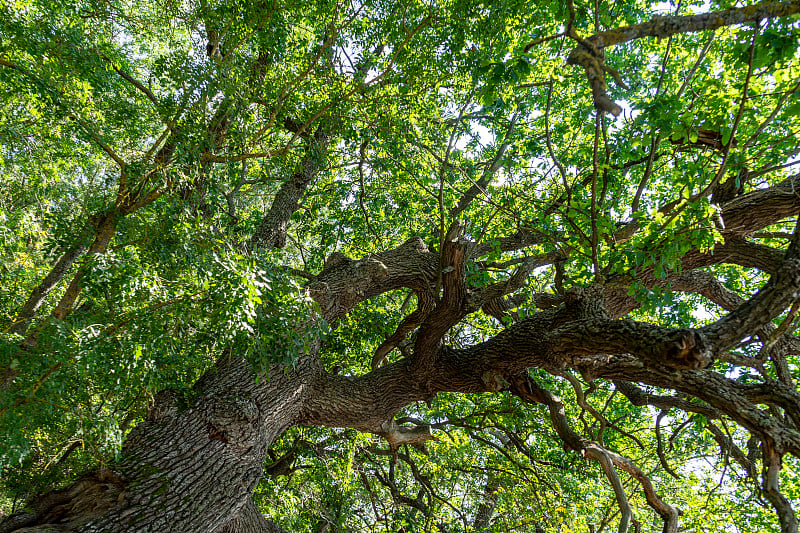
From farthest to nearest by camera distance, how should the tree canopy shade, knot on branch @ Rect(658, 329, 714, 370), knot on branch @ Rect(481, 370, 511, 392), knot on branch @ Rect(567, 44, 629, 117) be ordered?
1. knot on branch @ Rect(481, 370, 511, 392)
2. the tree canopy shade
3. knot on branch @ Rect(658, 329, 714, 370)
4. knot on branch @ Rect(567, 44, 629, 117)

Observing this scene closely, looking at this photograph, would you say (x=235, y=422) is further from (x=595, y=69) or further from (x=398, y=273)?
(x=595, y=69)

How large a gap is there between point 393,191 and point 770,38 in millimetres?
4562

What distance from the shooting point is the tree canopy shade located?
3.16 metres

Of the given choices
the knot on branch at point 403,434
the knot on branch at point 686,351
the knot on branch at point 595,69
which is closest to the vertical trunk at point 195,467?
the knot on branch at point 403,434

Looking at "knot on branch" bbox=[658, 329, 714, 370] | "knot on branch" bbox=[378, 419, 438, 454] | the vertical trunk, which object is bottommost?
the vertical trunk

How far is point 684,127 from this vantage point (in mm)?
2816

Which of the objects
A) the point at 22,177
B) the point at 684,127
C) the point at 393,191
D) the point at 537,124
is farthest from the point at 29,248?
the point at 684,127

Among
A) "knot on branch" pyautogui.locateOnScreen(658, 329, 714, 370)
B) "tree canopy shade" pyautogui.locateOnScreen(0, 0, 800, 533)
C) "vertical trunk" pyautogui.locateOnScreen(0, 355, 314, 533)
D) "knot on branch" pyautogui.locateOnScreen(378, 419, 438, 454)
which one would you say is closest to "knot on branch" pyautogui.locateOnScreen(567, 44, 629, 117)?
"tree canopy shade" pyautogui.locateOnScreen(0, 0, 800, 533)

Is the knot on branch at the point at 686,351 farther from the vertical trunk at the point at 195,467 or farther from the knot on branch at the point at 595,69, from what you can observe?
the vertical trunk at the point at 195,467

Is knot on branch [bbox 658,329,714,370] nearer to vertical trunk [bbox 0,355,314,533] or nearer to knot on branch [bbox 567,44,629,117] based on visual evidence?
knot on branch [bbox 567,44,629,117]

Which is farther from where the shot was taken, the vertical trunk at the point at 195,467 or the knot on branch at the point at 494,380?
the knot on branch at the point at 494,380

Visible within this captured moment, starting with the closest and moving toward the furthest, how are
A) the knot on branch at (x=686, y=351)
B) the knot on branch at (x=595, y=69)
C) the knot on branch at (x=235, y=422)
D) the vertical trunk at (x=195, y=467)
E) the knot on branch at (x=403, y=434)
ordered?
the knot on branch at (x=595, y=69)
the knot on branch at (x=686, y=351)
the vertical trunk at (x=195, y=467)
the knot on branch at (x=235, y=422)
the knot on branch at (x=403, y=434)

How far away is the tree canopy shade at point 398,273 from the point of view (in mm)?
3158

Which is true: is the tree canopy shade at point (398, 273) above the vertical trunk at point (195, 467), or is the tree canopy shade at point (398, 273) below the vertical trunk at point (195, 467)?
above
